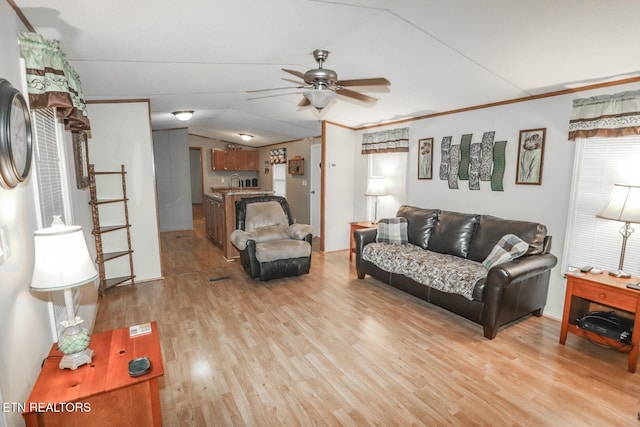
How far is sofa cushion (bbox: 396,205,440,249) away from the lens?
13.1 ft

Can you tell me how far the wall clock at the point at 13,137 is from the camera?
122cm

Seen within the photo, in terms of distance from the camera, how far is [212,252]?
560cm

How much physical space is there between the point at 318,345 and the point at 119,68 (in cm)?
289

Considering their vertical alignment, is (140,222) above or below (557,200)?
below

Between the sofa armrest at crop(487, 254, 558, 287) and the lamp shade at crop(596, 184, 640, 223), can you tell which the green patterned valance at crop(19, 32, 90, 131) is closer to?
the sofa armrest at crop(487, 254, 558, 287)

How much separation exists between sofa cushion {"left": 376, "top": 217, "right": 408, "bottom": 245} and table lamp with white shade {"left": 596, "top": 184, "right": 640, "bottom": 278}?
6.50ft

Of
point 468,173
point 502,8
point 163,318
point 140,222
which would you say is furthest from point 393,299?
point 140,222

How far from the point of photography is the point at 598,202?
2.83 meters

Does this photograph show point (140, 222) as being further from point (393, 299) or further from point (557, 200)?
point (557, 200)

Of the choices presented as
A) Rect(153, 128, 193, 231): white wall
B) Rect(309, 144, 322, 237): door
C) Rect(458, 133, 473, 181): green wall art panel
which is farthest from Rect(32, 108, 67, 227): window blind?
Rect(153, 128, 193, 231): white wall

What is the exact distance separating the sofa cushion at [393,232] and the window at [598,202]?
5.52ft

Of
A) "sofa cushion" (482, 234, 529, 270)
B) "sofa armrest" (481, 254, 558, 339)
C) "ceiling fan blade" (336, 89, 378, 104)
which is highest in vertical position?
"ceiling fan blade" (336, 89, 378, 104)

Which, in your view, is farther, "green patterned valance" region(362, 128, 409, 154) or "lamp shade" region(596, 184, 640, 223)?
"green patterned valance" region(362, 128, 409, 154)

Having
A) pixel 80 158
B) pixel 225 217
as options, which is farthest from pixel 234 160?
pixel 80 158
